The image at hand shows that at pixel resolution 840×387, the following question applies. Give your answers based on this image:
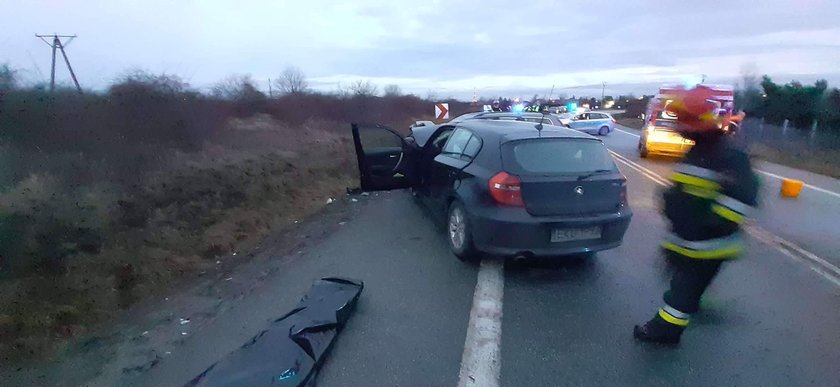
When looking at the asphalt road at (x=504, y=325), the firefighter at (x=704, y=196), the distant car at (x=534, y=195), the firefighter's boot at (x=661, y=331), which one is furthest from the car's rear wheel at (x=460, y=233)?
the firefighter at (x=704, y=196)

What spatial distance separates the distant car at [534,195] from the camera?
4.92m

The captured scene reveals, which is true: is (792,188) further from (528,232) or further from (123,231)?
(123,231)

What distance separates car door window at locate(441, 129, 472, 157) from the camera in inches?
243

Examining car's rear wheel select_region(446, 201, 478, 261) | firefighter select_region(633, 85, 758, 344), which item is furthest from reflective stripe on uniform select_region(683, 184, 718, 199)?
car's rear wheel select_region(446, 201, 478, 261)

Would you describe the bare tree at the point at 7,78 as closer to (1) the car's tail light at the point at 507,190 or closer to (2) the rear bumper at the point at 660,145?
(1) the car's tail light at the point at 507,190

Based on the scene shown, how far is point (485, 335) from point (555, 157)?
2.09m

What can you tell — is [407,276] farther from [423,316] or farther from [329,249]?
[329,249]

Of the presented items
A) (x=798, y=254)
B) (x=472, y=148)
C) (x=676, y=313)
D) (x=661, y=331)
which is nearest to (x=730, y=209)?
(x=676, y=313)

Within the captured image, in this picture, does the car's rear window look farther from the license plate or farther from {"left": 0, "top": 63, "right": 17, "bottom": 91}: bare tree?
{"left": 0, "top": 63, "right": 17, "bottom": 91}: bare tree

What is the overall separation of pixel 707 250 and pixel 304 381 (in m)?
2.65

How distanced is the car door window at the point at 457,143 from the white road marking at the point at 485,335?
1558 millimetres

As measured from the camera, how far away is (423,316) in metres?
4.27

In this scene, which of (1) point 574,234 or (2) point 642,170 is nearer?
(1) point 574,234

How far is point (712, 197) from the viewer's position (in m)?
3.22
